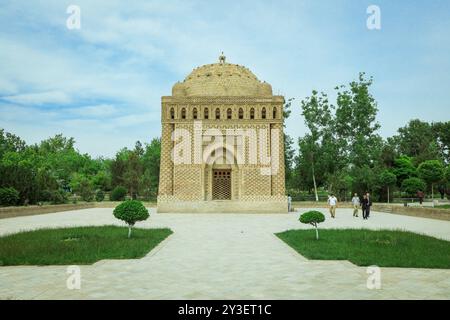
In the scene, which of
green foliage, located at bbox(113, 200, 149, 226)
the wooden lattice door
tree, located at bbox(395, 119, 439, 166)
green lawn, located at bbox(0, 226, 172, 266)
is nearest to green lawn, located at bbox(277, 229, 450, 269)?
green lawn, located at bbox(0, 226, 172, 266)

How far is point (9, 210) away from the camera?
69.6 feet

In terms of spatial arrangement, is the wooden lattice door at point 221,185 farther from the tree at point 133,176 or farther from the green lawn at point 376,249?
the tree at point 133,176

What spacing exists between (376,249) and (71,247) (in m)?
6.97

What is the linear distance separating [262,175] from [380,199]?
17.4 metres

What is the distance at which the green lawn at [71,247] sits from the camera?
812 centimetres

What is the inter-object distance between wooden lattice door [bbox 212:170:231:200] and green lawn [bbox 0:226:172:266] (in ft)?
52.5

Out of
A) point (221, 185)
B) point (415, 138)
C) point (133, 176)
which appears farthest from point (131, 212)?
point (415, 138)

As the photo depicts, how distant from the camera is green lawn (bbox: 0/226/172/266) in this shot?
8125 millimetres

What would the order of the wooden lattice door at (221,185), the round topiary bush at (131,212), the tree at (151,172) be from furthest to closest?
1. the tree at (151,172)
2. the wooden lattice door at (221,185)
3. the round topiary bush at (131,212)

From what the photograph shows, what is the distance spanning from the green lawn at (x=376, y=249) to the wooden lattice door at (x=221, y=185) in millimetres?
16299

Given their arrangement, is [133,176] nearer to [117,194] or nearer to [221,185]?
[117,194]

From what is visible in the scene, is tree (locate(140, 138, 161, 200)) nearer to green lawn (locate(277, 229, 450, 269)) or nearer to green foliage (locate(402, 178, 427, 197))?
green foliage (locate(402, 178, 427, 197))

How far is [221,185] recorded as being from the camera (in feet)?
94.4

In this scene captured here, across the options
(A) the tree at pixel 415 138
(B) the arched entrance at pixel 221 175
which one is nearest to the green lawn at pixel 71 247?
(B) the arched entrance at pixel 221 175
